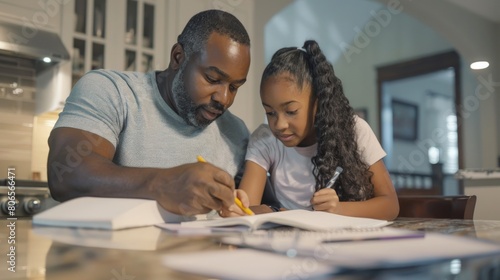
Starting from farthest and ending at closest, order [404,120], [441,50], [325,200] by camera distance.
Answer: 1. [404,120]
2. [441,50]
3. [325,200]

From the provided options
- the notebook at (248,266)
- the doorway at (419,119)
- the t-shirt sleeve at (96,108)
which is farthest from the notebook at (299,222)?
the doorway at (419,119)

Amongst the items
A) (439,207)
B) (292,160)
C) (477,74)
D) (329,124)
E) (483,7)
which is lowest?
(439,207)

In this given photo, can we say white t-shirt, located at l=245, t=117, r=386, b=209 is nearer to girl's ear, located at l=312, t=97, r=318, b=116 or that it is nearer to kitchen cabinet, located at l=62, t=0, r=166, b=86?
girl's ear, located at l=312, t=97, r=318, b=116

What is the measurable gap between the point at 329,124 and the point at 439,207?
0.39 metres

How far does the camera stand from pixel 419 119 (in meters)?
7.88

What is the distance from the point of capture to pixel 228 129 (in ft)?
5.17

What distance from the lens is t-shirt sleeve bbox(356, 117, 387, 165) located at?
4.55 feet

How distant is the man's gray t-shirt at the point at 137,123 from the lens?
1.19m

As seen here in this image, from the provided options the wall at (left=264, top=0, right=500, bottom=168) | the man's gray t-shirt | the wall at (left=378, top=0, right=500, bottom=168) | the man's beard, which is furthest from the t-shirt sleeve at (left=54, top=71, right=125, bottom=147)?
the wall at (left=378, top=0, right=500, bottom=168)

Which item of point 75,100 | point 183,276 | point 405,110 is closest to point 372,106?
point 405,110

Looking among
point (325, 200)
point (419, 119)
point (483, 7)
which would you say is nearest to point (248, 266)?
point (325, 200)

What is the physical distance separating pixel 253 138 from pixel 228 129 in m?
0.10

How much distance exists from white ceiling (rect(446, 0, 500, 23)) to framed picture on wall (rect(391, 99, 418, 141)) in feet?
7.24

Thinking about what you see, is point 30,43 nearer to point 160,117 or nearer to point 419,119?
point 160,117
